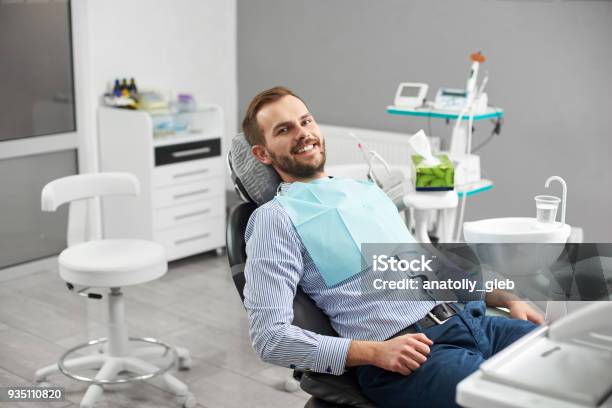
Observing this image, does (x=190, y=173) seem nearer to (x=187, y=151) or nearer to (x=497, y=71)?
(x=187, y=151)

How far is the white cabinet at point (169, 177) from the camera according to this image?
401cm

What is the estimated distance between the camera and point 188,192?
4207 millimetres

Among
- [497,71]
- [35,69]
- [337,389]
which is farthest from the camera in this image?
[35,69]

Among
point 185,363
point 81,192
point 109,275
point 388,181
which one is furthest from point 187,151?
point 388,181

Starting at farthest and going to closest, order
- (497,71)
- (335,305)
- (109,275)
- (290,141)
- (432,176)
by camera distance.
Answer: (497,71), (432,176), (109,275), (290,141), (335,305)

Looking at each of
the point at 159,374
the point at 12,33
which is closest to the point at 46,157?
the point at 12,33

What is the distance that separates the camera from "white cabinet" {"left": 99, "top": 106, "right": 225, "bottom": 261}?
4.01 metres

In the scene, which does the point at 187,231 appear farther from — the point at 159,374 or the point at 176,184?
the point at 159,374

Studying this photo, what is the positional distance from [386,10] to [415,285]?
8.49 ft

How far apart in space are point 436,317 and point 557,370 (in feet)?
2.07

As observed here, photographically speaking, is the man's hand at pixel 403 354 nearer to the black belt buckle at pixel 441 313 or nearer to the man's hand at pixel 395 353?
the man's hand at pixel 395 353

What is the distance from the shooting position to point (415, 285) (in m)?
1.86

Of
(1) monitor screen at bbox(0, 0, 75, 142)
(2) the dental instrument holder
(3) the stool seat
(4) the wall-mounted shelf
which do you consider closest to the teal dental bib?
(2) the dental instrument holder

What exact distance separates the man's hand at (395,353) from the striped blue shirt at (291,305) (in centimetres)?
3
